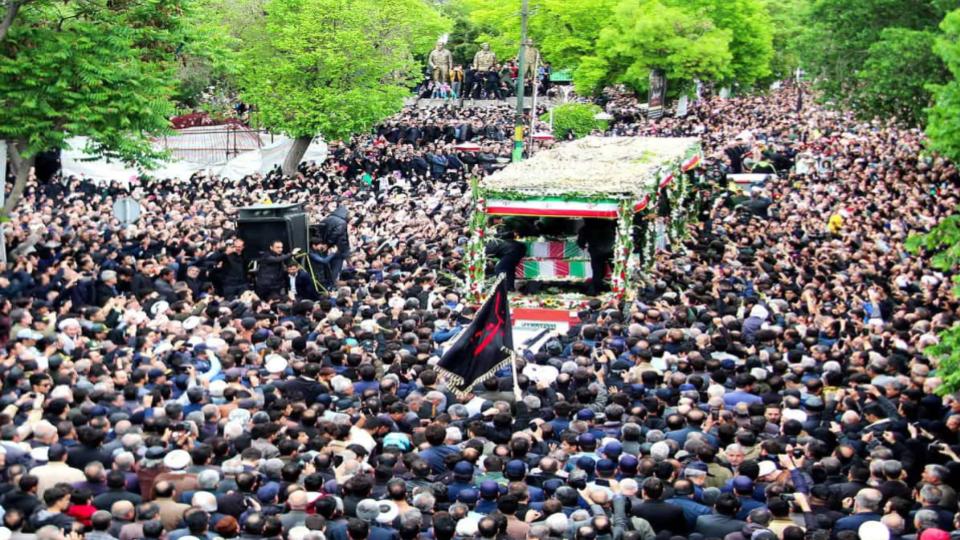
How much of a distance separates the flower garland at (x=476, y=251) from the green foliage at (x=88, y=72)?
20.1 ft

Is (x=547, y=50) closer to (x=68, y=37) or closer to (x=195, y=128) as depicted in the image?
(x=195, y=128)

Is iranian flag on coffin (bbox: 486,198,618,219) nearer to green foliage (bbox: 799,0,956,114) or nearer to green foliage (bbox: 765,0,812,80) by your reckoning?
green foliage (bbox: 799,0,956,114)

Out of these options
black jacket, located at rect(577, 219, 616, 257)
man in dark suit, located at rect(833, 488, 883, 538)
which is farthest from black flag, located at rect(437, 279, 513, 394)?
black jacket, located at rect(577, 219, 616, 257)

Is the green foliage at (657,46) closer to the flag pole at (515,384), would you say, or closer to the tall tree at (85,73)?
the tall tree at (85,73)

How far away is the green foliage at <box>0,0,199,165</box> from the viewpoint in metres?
20.1

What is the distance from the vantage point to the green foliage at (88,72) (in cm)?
2012

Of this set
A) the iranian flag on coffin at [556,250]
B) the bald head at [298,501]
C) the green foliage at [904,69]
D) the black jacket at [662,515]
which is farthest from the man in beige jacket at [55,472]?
the green foliage at [904,69]

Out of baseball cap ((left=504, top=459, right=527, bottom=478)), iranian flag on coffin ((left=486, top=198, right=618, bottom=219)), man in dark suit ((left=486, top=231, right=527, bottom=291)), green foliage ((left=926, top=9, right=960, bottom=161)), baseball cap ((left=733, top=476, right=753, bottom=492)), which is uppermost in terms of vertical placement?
green foliage ((left=926, top=9, right=960, bottom=161))

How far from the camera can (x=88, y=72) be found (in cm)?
2023

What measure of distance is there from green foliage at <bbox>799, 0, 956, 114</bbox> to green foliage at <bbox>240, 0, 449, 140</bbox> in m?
11.8

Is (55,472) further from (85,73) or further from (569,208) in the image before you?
(85,73)

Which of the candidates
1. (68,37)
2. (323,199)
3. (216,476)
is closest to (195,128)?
(323,199)

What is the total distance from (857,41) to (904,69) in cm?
302

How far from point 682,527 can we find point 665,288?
30.4ft
